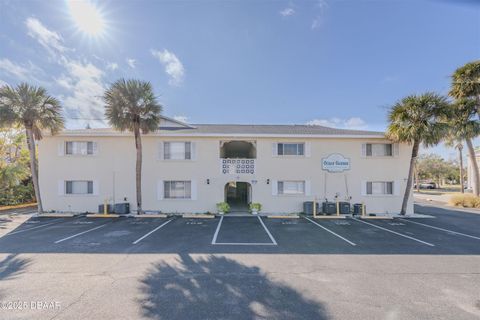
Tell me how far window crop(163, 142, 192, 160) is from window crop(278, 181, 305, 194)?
7027 mm

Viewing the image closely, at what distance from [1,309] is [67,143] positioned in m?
13.1

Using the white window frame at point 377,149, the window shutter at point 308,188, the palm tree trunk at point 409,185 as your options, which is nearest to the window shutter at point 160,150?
the window shutter at point 308,188

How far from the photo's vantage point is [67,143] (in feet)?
45.3

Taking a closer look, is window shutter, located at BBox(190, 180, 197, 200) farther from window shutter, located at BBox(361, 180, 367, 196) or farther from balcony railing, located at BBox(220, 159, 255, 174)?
window shutter, located at BBox(361, 180, 367, 196)

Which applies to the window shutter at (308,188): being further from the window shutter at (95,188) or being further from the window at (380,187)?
the window shutter at (95,188)

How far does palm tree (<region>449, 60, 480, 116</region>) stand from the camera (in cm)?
1571

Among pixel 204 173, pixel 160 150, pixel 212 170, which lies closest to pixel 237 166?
pixel 212 170

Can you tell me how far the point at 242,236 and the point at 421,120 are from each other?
1368cm

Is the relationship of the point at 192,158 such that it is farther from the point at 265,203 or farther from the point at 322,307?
the point at 322,307

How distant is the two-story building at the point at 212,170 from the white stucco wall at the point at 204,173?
7 centimetres

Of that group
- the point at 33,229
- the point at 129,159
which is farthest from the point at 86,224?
the point at 129,159

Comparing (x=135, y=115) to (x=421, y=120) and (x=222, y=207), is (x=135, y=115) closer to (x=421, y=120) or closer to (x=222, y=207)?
(x=222, y=207)

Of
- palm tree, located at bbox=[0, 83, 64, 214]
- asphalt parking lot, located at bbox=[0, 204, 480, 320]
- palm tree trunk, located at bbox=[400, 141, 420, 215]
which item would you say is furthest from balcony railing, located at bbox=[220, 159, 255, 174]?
palm tree, located at bbox=[0, 83, 64, 214]

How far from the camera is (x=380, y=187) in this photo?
46.8ft
